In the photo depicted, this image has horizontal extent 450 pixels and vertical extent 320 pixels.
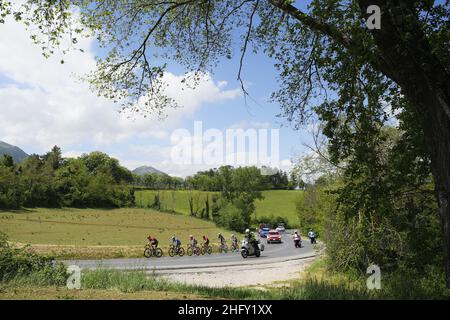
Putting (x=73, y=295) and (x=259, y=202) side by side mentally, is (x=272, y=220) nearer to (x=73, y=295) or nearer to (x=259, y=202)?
(x=259, y=202)

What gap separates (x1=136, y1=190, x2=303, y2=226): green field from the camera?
113 meters

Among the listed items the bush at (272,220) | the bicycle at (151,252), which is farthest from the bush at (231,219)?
the bicycle at (151,252)

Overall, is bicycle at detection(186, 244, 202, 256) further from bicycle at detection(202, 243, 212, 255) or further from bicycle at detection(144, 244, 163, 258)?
bicycle at detection(144, 244, 163, 258)

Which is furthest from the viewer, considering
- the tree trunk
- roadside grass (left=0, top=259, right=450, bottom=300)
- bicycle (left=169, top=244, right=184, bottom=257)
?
bicycle (left=169, top=244, right=184, bottom=257)

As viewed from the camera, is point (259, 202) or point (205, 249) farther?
point (259, 202)

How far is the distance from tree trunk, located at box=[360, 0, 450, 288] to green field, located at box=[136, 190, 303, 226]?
99.0 metres

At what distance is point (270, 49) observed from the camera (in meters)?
12.2

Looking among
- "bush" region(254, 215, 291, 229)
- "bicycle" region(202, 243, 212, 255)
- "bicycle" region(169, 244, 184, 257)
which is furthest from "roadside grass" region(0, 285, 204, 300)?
"bush" region(254, 215, 291, 229)

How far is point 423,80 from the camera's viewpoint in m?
7.30

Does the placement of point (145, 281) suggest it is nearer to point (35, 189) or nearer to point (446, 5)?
point (446, 5)

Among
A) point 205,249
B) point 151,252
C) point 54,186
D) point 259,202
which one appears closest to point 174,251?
point 151,252

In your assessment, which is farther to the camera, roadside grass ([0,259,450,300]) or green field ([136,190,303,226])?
green field ([136,190,303,226])

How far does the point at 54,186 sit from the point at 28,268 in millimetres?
93130

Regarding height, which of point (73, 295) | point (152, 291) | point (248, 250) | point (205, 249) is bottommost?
point (205, 249)
